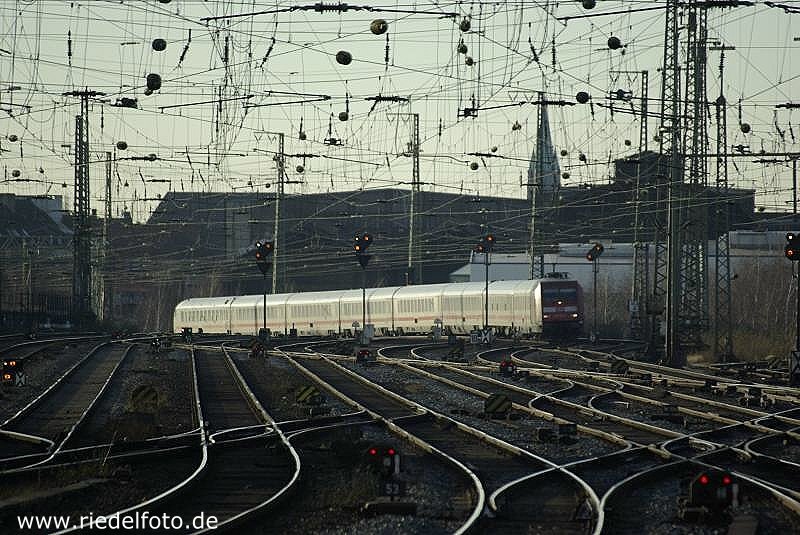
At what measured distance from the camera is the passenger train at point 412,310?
205 ft

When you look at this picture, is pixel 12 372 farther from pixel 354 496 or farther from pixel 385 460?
pixel 385 460

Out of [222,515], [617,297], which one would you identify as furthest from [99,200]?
[222,515]

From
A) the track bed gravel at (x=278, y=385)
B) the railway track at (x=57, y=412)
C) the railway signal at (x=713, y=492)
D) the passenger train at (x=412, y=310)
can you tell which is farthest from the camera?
the passenger train at (x=412, y=310)

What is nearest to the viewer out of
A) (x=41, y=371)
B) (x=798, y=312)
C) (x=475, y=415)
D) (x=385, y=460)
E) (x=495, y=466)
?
(x=385, y=460)

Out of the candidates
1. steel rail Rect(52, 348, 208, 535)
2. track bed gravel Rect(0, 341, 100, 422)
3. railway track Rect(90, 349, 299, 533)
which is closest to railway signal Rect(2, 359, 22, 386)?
track bed gravel Rect(0, 341, 100, 422)

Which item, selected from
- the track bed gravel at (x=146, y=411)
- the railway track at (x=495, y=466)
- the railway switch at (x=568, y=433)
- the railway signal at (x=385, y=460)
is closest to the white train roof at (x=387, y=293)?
the track bed gravel at (x=146, y=411)

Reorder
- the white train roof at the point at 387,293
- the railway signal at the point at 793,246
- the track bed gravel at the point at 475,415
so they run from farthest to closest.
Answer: the white train roof at the point at 387,293 → the railway signal at the point at 793,246 → the track bed gravel at the point at 475,415

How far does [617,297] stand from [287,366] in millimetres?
59460

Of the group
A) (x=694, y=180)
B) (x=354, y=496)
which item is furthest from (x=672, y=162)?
(x=354, y=496)

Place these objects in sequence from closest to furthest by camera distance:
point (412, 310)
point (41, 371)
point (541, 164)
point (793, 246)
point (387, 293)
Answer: point (793, 246), point (41, 371), point (541, 164), point (412, 310), point (387, 293)

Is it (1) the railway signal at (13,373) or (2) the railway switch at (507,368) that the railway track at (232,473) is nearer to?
(1) the railway signal at (13,373)

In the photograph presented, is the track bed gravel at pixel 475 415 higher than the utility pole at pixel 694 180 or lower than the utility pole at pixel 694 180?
lower

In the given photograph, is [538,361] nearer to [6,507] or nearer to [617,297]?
[6,507]

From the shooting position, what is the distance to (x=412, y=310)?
241 ft
